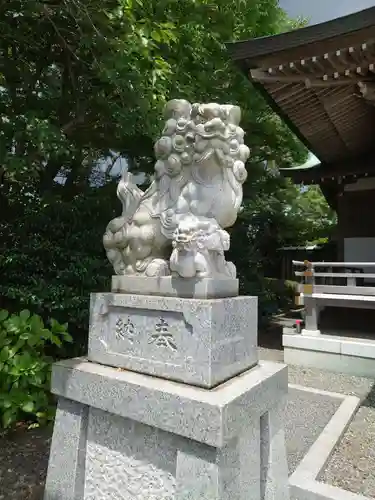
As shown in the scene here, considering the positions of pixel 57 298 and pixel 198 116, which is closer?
pixel 198 116

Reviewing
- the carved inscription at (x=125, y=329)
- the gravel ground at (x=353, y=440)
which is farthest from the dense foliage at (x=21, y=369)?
the gravel ground at (x=353, y=440)

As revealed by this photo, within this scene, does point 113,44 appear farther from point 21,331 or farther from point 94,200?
point 21,331

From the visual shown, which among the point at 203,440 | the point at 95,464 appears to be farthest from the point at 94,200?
the point at 203,440

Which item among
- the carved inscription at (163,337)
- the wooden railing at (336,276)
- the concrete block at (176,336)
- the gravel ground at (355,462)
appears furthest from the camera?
the wooden railing at (336,276)

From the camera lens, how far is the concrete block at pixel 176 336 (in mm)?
1746

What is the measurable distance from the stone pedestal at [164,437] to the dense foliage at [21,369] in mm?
1002

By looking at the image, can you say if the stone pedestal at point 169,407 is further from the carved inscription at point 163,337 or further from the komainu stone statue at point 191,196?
the komainu stone statue at point 191,196

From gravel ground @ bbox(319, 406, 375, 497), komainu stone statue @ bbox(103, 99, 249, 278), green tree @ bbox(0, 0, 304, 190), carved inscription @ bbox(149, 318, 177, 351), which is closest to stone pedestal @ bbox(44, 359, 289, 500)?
carved inscription @ bbox(149, 318, 177, 351)

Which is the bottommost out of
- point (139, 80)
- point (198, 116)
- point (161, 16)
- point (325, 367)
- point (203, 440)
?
point (325, 367)

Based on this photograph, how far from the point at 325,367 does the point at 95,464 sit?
14.2 ft

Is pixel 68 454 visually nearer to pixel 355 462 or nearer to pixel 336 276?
pixel 355 462

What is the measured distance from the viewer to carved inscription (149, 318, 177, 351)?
1.86 meters

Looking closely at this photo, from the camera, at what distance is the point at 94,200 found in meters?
5.19

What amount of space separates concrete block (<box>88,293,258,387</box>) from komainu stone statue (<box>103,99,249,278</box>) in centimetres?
19
